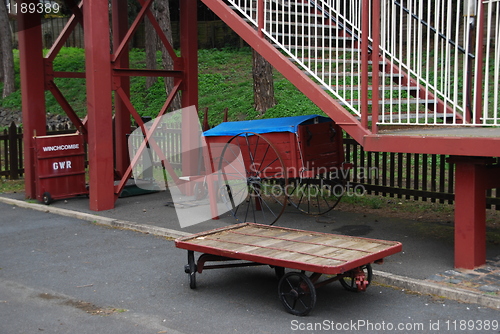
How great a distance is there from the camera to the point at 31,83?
1124cm

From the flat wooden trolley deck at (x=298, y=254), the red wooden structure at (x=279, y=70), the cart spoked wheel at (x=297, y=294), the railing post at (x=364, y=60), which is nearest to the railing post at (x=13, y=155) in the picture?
the red wooden structure at (x=279, y=70)

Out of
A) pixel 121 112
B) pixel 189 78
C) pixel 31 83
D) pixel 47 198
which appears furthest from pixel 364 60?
pixel 121 112

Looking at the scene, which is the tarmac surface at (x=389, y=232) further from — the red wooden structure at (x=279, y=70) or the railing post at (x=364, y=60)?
the railing post at (x=364, y=60)

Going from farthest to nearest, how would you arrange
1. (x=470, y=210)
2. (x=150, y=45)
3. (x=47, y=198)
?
1. (x=150, y=45)
2. (x=47, y=198)
3. (x=470, y=210)

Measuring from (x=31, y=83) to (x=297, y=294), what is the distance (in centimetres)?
806

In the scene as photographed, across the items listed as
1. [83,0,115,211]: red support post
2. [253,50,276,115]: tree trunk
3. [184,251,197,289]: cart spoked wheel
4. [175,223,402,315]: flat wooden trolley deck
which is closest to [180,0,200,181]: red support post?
[83,0,115,211]: red support post

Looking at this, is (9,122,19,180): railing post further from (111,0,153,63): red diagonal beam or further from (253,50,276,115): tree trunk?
(253,50,276,115): tree trunk

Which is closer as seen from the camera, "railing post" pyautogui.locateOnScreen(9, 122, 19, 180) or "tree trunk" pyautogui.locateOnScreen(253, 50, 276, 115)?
"railing post" pyautogui.locateOnScreen(9, 122, 19, 180)

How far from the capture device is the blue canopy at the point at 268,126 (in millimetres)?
8242

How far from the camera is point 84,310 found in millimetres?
5469

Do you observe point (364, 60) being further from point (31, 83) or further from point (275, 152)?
point (31, 83)

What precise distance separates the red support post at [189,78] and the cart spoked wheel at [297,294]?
6.33 metres

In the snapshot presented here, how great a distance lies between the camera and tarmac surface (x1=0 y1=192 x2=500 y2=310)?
5.80m

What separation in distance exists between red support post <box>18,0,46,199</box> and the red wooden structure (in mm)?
18
